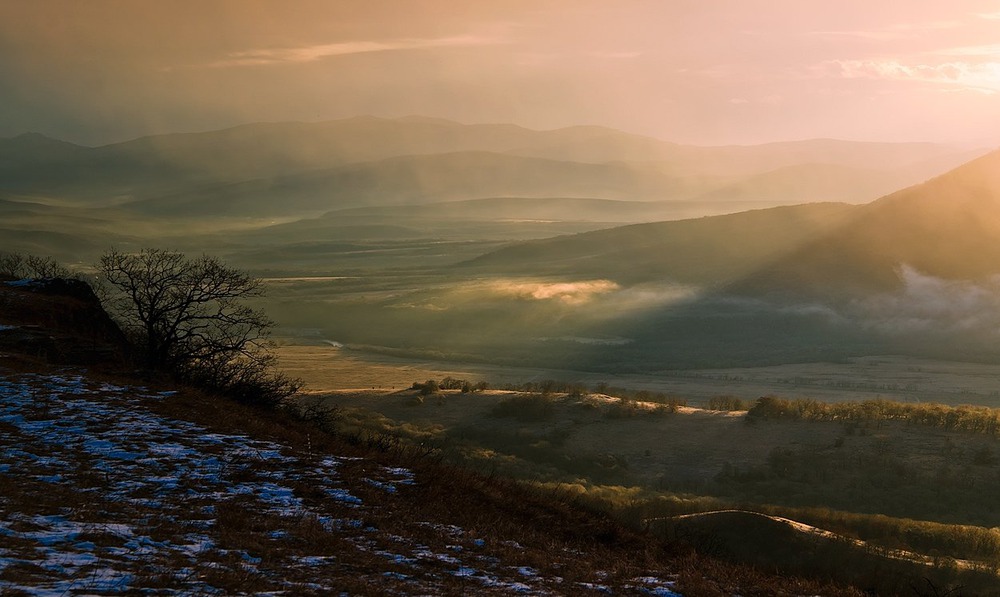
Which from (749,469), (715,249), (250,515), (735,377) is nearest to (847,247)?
(715,249)

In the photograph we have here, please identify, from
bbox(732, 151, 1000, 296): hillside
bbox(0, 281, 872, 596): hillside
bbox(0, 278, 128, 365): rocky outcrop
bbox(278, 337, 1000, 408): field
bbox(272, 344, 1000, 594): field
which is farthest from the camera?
bbox(732, 151, 1000, 296): hillside

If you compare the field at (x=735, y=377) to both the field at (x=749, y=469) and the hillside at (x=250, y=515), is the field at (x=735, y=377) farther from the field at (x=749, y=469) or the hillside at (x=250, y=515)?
the hillside at (x=250, y=515)

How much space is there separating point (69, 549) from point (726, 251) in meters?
170

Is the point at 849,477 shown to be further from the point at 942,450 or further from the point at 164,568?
the point at 164,568

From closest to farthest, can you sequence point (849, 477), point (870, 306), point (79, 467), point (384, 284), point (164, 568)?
point (164, 568) < point (79, 467) < point (849, 477) < point (870, 306) < point (384, 284)

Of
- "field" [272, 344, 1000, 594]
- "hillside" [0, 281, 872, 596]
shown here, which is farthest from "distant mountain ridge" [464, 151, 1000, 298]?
"hillside" [0, 281, 872, 596]

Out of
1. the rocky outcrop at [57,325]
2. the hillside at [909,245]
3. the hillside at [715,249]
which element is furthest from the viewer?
the hillside at [715,249]

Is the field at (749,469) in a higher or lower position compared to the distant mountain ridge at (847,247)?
lower

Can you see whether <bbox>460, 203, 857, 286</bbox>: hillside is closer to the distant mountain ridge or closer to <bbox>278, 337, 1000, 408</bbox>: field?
the distant mountain ridge

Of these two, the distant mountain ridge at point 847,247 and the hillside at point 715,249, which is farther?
the hillside at point 715,249

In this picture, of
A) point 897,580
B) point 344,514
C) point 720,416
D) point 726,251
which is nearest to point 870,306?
point 726,251

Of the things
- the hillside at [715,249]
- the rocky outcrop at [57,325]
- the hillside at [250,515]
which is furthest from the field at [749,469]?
the hillside at [715,249]

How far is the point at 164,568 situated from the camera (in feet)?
28.4

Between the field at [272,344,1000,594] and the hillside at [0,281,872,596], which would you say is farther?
the field at [272,344,1000,594]
